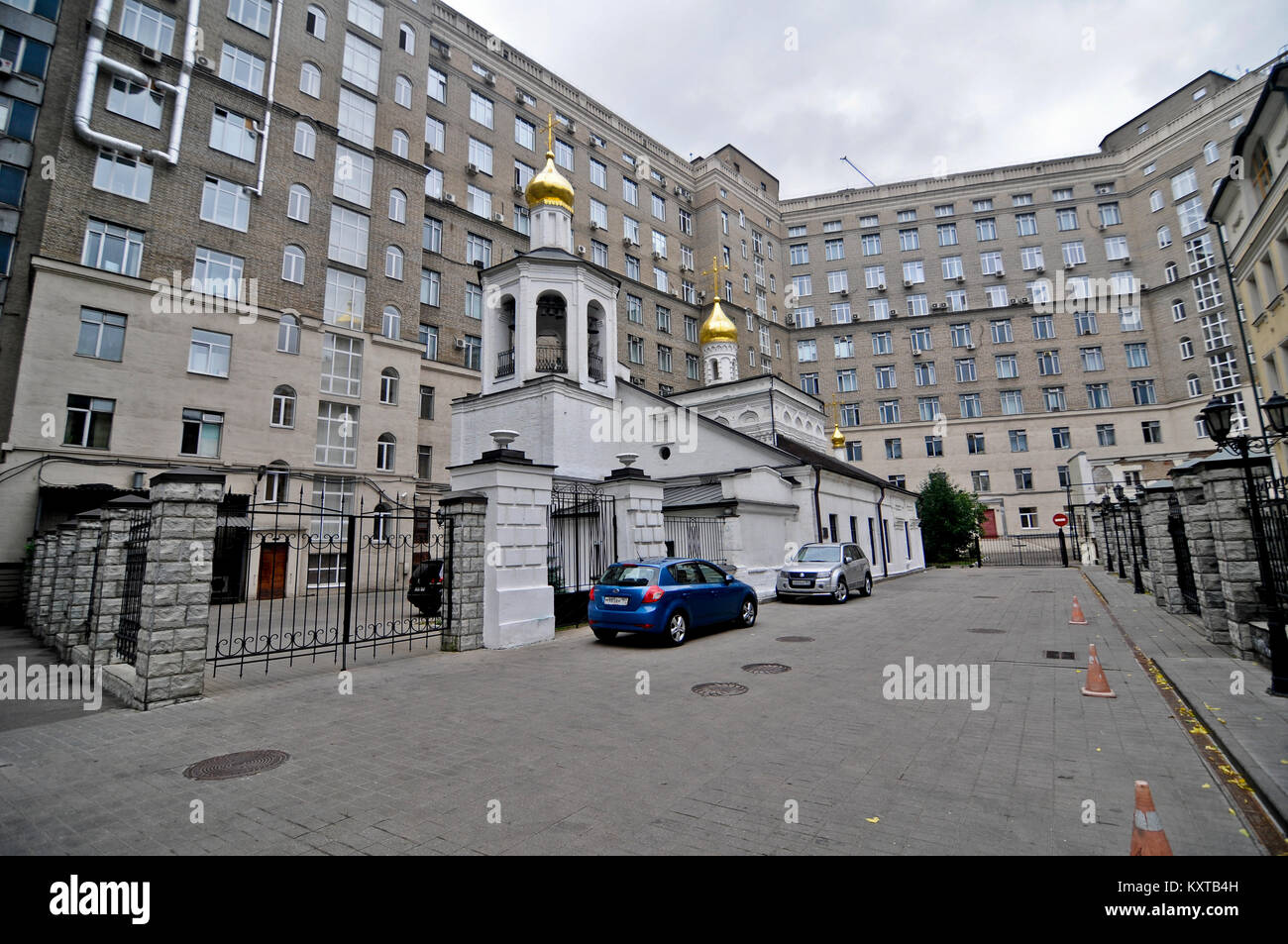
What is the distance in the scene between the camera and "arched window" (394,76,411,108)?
3184 cm

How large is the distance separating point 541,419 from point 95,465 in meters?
15.8

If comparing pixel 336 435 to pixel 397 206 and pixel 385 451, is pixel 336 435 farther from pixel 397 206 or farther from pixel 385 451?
pixel 397 206

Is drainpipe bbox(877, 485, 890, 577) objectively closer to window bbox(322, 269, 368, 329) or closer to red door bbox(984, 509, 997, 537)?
red door bbox(984, 509, 997, 537)

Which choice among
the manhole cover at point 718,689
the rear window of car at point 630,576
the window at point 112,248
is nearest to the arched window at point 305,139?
the window at point 112,248

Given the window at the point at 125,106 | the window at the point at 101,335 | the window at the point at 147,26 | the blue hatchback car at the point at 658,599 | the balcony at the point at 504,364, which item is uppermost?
the window at the point at 147,26

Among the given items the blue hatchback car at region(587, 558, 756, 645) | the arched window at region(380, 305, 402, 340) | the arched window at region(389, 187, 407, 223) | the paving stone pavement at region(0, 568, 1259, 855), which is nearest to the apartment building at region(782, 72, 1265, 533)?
the arched window at region(389, 187, 407, 223)

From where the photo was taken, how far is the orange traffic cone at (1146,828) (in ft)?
9.35

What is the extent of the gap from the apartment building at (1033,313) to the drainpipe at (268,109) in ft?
146

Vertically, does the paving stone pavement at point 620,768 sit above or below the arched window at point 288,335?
below

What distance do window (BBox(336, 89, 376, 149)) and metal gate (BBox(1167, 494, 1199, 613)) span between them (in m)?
35.9

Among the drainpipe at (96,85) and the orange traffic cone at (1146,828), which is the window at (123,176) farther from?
the orange traffic cone at (1146,828)

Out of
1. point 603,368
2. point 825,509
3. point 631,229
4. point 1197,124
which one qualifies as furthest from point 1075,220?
point 603,368

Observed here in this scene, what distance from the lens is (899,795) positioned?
4371mm

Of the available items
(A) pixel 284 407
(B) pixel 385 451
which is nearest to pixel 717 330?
(B) pixel 385 451
